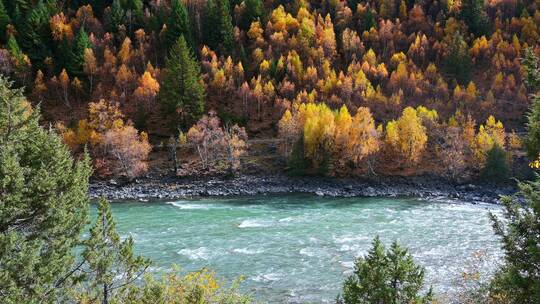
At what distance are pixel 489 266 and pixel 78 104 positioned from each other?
84.5 m

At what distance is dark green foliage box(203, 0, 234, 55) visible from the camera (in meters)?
108

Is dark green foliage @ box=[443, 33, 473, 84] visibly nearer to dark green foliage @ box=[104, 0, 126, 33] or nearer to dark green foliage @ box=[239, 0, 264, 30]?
dark green foliage @ box=[239, 0, 264, 30]

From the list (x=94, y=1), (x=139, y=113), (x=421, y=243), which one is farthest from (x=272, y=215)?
(x=94, y=1)

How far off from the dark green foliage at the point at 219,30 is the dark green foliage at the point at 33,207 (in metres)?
96.2

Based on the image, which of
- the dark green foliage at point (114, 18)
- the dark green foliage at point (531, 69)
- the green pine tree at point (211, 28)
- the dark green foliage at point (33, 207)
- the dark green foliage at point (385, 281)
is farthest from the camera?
the dark green foliage at point (114, 18)

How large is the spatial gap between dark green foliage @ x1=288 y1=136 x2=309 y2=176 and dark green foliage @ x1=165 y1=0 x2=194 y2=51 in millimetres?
48800

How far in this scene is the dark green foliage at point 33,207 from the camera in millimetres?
12406

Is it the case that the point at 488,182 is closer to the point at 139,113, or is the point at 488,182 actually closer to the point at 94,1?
the point at 139,113

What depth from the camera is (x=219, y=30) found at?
A: 358 ft

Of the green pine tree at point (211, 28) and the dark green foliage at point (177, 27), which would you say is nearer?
the dark green foliage at point (177, 27)

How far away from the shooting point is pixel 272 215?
51000 millimetres

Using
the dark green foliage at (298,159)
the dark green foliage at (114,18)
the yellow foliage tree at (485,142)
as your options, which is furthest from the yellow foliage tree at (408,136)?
the dark green foliage at (114,18)

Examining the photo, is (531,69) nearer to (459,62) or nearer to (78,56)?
(459,62)

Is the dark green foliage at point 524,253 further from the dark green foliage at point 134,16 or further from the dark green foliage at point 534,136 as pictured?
the dark green foliage at point 134,16
